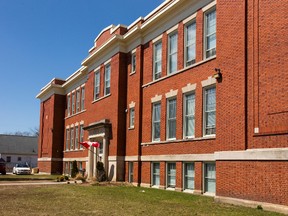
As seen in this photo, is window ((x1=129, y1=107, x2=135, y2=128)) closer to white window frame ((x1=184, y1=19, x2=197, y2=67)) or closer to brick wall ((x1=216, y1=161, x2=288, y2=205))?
white window frame ((x1=184, y1=19, x2=197, y2=67))

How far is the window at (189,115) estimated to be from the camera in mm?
19745

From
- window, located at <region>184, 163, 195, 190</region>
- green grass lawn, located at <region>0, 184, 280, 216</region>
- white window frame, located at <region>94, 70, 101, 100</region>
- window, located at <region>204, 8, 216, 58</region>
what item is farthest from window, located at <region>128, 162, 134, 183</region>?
window, located at <region>204, 8, 216, 58</region>

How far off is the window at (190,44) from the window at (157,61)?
288 cm

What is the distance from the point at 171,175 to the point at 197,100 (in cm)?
469

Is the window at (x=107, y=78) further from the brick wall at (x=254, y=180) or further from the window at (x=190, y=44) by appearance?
the brick wall at (x=254, y=180)

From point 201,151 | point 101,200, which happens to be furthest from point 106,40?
point 101,200

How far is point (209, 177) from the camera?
1798 cm

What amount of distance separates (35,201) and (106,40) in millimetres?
17228

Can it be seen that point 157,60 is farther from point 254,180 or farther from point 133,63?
point 254,180

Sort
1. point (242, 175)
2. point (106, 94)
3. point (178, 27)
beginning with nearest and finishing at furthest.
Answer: point (242, 175) → point (178, 27) → point (106, 94)

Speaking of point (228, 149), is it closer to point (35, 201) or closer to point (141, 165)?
point (35, 201)

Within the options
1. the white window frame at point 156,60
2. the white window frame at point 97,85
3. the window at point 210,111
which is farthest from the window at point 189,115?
the white window frame at point 97,85

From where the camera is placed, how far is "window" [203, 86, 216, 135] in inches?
710

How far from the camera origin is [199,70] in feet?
63.0
